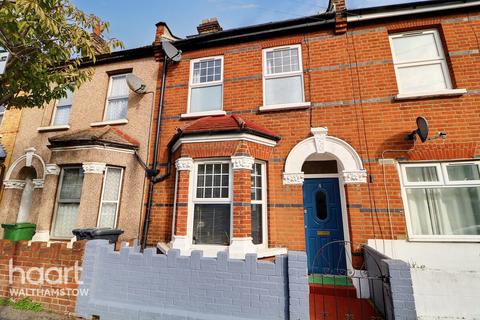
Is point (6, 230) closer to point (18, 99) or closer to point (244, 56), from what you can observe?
point (18, 99)

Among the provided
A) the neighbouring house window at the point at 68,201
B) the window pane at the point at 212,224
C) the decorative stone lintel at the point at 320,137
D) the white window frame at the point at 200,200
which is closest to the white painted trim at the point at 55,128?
the neighbouring house window at the point at 68,201

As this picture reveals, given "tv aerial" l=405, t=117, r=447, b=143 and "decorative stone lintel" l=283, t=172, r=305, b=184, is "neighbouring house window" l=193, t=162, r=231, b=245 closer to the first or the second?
"decorative stone lintel" l=283, t=172, r=305, b=184

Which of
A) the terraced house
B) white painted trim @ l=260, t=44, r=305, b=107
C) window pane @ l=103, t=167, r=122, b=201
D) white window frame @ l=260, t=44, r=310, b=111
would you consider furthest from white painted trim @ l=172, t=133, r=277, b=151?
window pane @ l=103, t=167, r=122, b=201

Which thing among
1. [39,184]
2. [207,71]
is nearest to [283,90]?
[207,71]

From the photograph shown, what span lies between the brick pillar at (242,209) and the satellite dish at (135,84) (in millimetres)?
3797

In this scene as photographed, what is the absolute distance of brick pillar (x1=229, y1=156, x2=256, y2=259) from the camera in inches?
180

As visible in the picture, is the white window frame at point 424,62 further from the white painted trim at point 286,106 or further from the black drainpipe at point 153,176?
the black drainpipe at point 153,176

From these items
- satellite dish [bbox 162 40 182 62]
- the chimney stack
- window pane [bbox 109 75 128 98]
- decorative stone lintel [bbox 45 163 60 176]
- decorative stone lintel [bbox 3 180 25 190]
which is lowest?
decorative stone lintel [bbox 3 180 25 190]

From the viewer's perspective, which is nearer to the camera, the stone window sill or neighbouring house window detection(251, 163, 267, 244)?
the stone window sill

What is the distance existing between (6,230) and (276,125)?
23.1ft

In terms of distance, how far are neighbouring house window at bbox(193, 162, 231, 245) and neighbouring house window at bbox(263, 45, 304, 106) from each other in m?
2.31

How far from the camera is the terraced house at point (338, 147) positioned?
15.4 ft

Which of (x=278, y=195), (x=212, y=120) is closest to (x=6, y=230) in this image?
(x=212, y=120)

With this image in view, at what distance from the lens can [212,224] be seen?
503 cm
